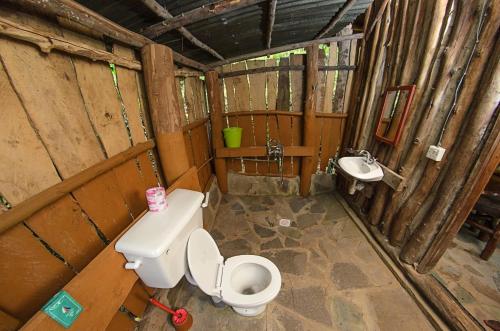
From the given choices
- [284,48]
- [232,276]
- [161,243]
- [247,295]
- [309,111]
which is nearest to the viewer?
[161,243]

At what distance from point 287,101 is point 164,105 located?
2111mm

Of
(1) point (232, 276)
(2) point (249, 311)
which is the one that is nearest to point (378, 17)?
(1) point (232, 276)

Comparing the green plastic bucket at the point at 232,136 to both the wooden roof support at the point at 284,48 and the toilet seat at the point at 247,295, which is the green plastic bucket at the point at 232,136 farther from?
the toilet seat at the point at 247,295

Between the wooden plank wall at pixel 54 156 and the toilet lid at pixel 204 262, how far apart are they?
55 cm

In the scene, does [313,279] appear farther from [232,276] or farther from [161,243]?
[161,243]

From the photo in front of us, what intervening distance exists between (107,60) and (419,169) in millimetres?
2788

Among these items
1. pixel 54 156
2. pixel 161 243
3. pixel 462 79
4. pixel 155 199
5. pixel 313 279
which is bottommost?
pixel 313 279

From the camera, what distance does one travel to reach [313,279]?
6.64ft

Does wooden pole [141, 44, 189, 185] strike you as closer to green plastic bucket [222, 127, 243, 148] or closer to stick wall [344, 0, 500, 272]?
green plastic bucket [222, 127, 243, 148]

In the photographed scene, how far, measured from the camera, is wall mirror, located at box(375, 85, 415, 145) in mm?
1946

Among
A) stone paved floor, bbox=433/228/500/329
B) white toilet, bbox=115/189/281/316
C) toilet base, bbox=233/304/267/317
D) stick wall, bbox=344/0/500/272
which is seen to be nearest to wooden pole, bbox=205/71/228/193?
white toilet, bbox=115/189/281/316

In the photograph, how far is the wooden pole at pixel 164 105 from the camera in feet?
5.01

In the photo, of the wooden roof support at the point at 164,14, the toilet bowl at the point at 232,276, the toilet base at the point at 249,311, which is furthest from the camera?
the toilet base at the point at 249,311

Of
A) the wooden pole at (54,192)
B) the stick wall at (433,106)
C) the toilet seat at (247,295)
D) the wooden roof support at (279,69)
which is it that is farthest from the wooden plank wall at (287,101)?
the wooden pole at (54,192)
